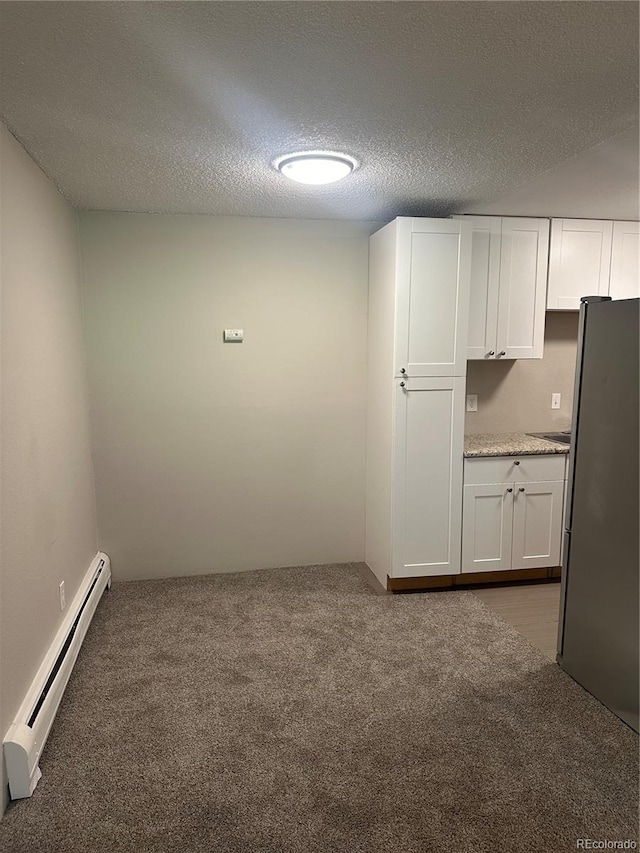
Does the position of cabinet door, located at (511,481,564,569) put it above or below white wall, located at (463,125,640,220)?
below

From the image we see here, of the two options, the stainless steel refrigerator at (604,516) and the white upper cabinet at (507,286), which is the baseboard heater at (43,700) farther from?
the white upper cabinet at (507,286)

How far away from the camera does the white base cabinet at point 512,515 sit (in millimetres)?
3559

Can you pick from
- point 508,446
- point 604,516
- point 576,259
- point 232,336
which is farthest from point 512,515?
point 232,336

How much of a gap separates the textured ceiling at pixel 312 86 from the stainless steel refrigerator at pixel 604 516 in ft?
2.81

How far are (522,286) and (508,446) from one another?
104 centimetres

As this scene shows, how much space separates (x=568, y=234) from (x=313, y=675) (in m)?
3.11

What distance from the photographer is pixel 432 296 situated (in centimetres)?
330

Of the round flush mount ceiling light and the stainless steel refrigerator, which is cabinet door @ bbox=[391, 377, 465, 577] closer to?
A: the stainless steel refrigerator

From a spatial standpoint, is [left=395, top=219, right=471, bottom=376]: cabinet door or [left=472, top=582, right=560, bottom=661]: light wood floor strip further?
[left=395, top=219, right=471, bottom=376]: cabinet door

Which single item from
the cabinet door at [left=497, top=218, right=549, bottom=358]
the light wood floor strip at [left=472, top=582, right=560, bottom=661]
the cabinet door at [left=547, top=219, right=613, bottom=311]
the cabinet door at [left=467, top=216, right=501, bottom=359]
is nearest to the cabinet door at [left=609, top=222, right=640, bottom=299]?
the cabinet door at [left=547, top=219, right=613, bottom=311]

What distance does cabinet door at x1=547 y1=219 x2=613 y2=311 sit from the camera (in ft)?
12.0

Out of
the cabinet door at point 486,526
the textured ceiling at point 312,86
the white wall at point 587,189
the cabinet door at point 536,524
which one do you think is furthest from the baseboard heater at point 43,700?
the white wall at point 587,189

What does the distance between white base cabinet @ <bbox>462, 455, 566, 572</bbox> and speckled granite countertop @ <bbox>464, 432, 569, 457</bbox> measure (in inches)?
2.0

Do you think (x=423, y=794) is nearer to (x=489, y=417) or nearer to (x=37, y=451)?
(x=37, y=451)
